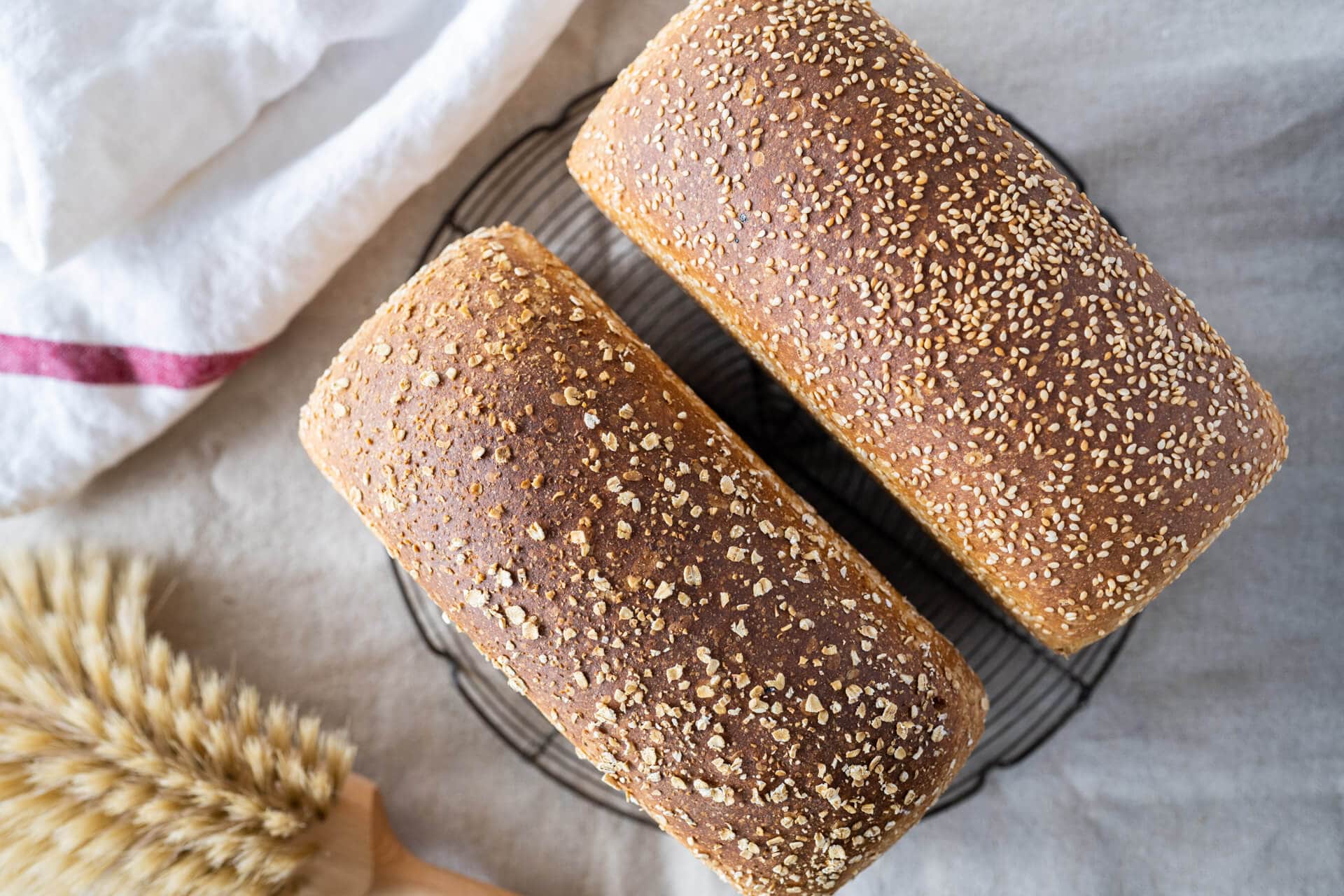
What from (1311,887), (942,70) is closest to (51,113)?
(942,70)

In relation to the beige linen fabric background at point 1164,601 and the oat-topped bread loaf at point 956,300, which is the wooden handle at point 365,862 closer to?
the beige linen fabric background at point 1164,601

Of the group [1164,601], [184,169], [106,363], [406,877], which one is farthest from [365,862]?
[1164,601]

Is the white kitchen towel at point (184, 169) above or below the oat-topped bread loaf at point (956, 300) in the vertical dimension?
above

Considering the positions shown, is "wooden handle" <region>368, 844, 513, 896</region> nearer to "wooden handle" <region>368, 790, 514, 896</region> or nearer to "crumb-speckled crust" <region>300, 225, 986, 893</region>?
"wooden handle" <region>368, 790, 514, 896</region>

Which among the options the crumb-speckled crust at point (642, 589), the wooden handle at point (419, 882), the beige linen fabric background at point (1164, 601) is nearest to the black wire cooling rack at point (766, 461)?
the beige linen fabric background at point (1164, 601)

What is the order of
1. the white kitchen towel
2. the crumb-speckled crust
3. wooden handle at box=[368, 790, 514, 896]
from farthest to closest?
wooden handle at box=[368, 790, 514, 896] < the white kitchen towel < the crumb-speckled crust

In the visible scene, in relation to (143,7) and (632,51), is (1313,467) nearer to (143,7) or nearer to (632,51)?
(632,51)

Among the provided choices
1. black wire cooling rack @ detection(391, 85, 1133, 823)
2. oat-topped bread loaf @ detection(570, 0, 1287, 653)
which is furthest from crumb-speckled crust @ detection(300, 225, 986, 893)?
black wire cooling rack @ detection(391, 85, 1133, 823)

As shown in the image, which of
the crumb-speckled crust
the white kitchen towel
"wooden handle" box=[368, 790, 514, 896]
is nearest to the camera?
the crumb-speckled crust
